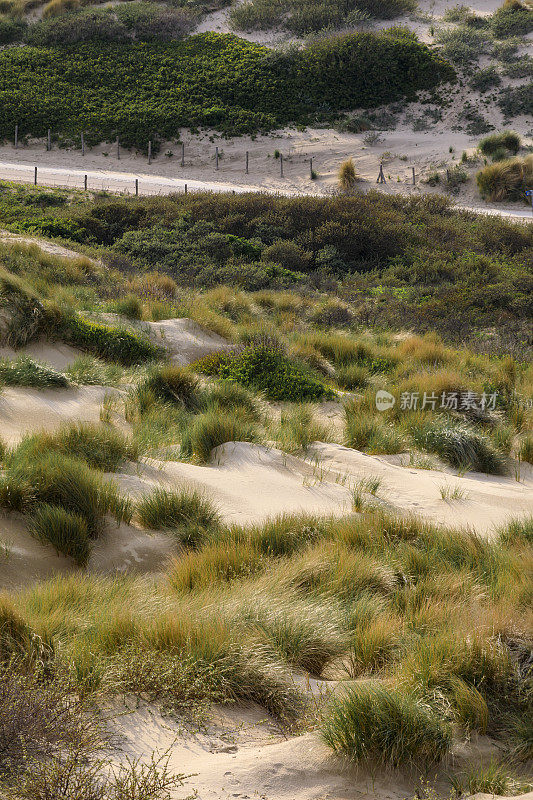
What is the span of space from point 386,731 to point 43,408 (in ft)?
16.7

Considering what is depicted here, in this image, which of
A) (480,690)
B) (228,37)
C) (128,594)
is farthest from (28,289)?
(228,37)

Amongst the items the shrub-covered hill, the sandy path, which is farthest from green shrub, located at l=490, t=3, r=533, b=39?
the sandy path

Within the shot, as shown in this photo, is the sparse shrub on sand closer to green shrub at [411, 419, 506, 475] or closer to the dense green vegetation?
the dense green vegetation

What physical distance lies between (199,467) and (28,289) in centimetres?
433

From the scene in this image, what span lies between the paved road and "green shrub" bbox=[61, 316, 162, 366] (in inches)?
767

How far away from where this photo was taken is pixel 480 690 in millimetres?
2785

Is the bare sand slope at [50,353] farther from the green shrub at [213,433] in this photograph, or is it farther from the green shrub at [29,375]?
the green shrub at [213,433]

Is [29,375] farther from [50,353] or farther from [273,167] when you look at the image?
[273,167]

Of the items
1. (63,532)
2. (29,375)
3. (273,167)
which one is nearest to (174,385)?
(29,375)

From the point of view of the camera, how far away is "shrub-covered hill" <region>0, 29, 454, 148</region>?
37.2 meters

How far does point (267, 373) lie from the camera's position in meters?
8.71

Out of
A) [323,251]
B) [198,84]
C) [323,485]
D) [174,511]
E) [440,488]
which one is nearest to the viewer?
[174,511]

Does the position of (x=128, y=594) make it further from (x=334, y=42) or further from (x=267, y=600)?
(x=334, y=42)

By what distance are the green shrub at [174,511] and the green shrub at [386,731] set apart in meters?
2.31
